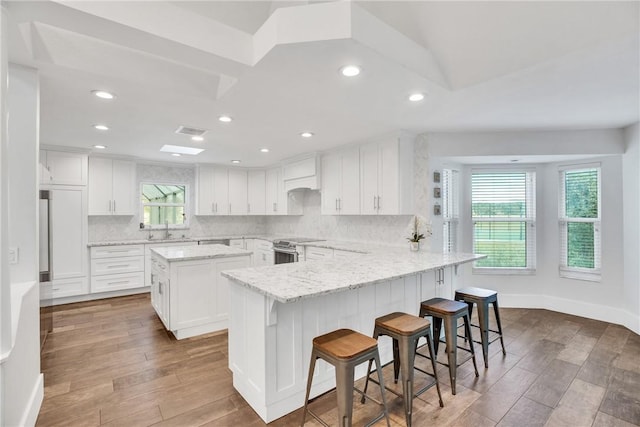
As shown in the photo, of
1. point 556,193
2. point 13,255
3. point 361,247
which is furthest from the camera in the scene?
point 361,247

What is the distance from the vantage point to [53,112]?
10.0ft

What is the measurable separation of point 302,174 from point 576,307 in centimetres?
434

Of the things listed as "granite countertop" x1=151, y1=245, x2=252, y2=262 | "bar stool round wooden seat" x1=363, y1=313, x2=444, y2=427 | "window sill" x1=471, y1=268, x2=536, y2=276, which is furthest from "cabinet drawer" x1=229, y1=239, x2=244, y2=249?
"bar stool round wooden seat" x1=363, y1=313, x2=444, y2=427

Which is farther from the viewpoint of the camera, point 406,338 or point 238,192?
point 238,192

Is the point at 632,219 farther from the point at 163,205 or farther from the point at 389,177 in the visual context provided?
the point at 163,205

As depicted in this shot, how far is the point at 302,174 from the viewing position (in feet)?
17.6

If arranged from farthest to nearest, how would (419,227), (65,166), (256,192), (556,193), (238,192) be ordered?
(256,192) < (238,192) < (65,166) < (556,193) < (419,227)

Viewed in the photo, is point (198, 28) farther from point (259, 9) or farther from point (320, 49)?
point (320, 49)

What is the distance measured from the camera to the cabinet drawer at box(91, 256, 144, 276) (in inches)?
193

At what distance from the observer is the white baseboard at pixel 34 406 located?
185 centimetres

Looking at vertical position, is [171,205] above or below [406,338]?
above

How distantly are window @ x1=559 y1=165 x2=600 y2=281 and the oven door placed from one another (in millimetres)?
3833

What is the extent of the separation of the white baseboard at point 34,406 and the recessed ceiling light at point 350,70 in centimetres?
283

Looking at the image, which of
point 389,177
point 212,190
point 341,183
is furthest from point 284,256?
point 389,177
